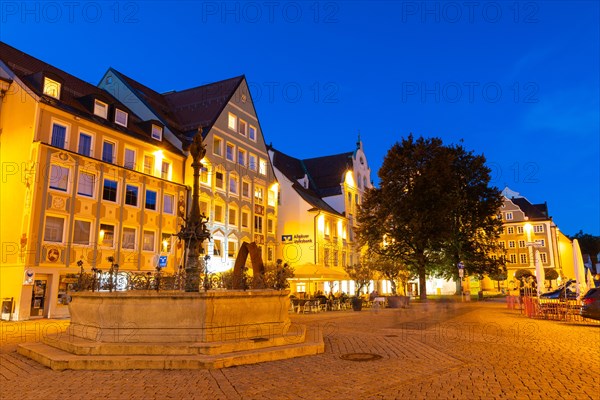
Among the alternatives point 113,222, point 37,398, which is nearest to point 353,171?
point 113,222

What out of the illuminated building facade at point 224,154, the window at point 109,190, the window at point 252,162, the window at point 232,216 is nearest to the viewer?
the window at point 109,190

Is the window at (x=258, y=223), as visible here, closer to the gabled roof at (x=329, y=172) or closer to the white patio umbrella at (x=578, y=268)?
the gabled roof at (x=329, y=172)

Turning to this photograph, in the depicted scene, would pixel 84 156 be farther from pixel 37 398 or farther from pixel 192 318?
pixel 37 398

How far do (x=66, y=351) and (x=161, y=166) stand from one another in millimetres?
23654

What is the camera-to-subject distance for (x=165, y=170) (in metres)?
33.6

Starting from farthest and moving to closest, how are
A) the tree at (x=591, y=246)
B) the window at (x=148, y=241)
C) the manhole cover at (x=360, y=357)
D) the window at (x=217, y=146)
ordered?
the tree at (x=591, y=246)
the window at (x=217, y=146)
the window at (x=148, y=241)
the manhole cover at (x=360, y=357)

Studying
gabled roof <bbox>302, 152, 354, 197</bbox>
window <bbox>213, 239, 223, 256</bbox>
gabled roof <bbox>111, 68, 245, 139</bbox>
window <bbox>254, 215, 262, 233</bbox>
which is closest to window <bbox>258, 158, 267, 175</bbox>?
window <bbox>254, 215, 262, 233</bbox>

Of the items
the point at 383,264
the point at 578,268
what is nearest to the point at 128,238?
the point at 383,264

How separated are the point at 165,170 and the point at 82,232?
8.22 metres

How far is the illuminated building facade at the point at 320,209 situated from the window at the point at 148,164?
1551 cm

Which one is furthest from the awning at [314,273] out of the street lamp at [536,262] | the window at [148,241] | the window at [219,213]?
the street lamp at [536,262]

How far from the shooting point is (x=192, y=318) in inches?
427

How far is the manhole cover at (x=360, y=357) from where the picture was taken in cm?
1061

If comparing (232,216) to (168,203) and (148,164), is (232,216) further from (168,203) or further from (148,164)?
(148,164)
